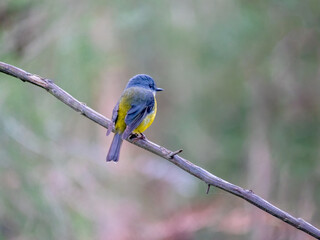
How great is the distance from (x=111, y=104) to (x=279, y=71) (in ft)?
11.8

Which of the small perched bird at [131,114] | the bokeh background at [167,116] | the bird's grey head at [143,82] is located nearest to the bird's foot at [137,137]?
the small perched bird at [131,114]

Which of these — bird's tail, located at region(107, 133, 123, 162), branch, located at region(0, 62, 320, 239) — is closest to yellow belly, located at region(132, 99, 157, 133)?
bird's tail, located at region(107, 133, 123, 162)

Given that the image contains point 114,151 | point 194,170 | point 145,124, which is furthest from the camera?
point 145,124

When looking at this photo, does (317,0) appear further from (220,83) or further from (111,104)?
(111,104)

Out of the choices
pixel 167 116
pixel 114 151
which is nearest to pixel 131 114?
pixel 114 151

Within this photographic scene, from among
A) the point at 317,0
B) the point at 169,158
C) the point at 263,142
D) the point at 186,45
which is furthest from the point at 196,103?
the point at 169,158

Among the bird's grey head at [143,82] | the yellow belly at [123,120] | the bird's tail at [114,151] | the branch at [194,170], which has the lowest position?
the branch at [194,170]

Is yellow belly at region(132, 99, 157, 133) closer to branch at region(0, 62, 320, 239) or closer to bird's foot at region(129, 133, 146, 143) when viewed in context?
bird's foot at region(129, 133, 146, 143)

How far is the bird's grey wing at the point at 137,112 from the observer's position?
4477 mm

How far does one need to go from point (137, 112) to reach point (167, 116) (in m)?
8.69

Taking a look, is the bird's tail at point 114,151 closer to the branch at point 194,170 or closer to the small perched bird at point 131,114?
the small perched bird at point 131,114

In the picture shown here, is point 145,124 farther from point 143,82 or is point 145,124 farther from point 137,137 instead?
point 143,82

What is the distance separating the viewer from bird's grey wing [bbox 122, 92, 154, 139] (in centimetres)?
448

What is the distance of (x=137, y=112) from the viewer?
478 centimetres
